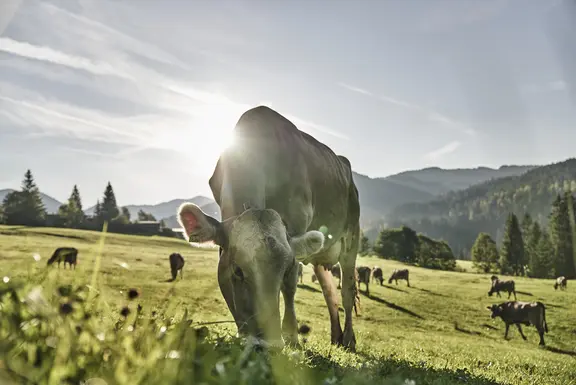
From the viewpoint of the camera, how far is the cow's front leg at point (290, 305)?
22.1ft

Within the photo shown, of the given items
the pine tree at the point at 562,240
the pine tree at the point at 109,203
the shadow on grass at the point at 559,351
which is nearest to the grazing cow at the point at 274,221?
the shadow on grass at the point at 559,351

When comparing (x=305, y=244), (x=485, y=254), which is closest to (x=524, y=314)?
(x=305, y=244)

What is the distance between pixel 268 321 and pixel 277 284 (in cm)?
59

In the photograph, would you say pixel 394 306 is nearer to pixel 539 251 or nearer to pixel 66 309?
pixel 66 309

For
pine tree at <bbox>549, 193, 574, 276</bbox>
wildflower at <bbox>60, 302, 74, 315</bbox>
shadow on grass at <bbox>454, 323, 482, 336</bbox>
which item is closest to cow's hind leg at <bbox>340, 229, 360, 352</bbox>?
wildflower at <bbox>60, 302, 74, 315</bbox>

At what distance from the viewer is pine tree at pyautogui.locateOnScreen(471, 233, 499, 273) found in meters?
127

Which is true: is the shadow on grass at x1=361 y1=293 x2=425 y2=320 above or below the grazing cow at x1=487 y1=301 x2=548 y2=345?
below

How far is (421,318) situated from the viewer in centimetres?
3609

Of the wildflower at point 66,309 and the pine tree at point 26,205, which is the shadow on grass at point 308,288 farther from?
the pine tree at point 26,205

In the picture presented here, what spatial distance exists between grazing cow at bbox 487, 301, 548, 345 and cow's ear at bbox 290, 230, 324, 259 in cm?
3019

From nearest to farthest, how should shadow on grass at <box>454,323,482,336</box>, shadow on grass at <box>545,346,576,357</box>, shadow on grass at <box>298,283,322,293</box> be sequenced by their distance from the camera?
shadow on grass at <box>545,346,576,357</box>
shadow on grass at <box>454,323,482,336</box>
shadow on grass at <box>298,283,322,293</box>

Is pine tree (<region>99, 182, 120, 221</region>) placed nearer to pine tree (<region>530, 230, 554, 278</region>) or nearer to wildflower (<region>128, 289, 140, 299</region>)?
pine tree (<region>530, 230, 554, 278</region>)

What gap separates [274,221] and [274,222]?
0.07 feet

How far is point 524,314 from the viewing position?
107ft
